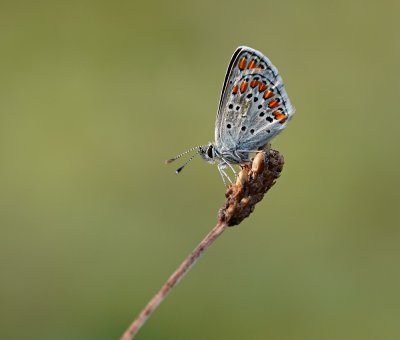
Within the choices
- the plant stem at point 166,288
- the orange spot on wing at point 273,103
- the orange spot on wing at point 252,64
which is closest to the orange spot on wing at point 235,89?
the orange spot on wing at point 252,64

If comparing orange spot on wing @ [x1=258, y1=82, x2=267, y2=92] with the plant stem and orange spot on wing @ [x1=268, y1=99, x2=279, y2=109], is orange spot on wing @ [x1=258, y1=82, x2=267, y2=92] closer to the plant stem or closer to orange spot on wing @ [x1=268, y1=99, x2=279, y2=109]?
orange spot on wing @ [x1=268, y1=99, x2=279, y2=109]

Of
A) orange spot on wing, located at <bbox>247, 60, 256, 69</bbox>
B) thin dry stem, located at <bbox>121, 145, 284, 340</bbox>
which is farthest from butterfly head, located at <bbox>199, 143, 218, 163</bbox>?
thin dry stem, located at <bbox>121, 145, 284, 340</bbox>

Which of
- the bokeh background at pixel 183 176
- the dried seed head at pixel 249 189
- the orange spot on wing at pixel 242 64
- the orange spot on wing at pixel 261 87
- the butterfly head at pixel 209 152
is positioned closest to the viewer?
the dried seed head at pixel 249 189

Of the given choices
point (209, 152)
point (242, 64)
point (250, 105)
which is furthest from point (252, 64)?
point (209, 152)

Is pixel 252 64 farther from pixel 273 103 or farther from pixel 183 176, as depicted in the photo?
pixel 183 176

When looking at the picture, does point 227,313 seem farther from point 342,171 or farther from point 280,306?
point 342,171

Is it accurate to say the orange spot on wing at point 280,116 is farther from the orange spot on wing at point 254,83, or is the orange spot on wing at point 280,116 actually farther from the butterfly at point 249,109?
the orange spot on wing at point 254,83
